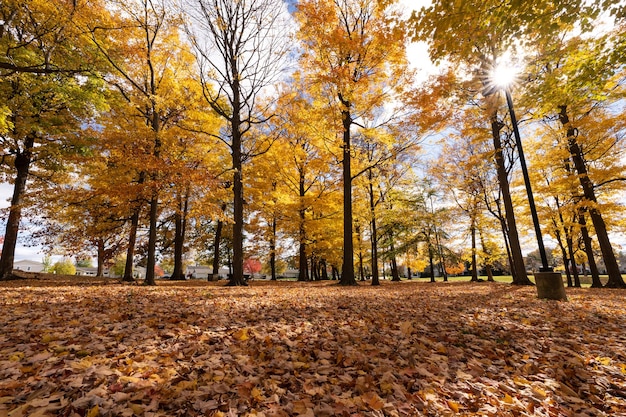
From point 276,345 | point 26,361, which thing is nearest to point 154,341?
point 26,361

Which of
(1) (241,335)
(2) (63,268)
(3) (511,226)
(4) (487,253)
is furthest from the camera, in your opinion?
(2) (63,268)

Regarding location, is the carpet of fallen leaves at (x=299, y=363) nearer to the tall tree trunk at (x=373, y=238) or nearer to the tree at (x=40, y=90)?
the tree at (x=40, y=90)

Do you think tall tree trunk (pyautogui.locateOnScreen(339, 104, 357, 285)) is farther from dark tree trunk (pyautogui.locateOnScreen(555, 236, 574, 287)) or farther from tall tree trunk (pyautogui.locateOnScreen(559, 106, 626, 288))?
dark tree trunk (pyautogui.locateOnScreen(555, 236, 574, 287))

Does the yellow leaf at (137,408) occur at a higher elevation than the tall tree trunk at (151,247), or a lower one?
lower

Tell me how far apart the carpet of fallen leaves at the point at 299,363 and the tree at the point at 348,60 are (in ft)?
25.6

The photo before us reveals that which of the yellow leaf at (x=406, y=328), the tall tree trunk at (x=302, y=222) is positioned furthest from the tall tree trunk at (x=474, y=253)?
the yellow leaf at (x=406, y=328)

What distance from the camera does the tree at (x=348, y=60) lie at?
11.4 m

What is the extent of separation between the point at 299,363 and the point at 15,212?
1391cm

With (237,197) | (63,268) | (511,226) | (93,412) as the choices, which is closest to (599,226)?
(511,226)

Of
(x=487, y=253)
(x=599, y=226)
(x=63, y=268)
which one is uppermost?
(x=599, y=226)

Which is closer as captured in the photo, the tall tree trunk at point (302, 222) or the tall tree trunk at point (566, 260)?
the tall tree trunk at point (566, 260)

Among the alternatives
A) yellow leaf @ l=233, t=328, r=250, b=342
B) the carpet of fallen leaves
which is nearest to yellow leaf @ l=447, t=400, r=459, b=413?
the carpet of fallen leaves

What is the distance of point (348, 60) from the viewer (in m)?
12.2

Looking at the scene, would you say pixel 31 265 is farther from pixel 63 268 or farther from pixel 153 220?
pixel 153 220
